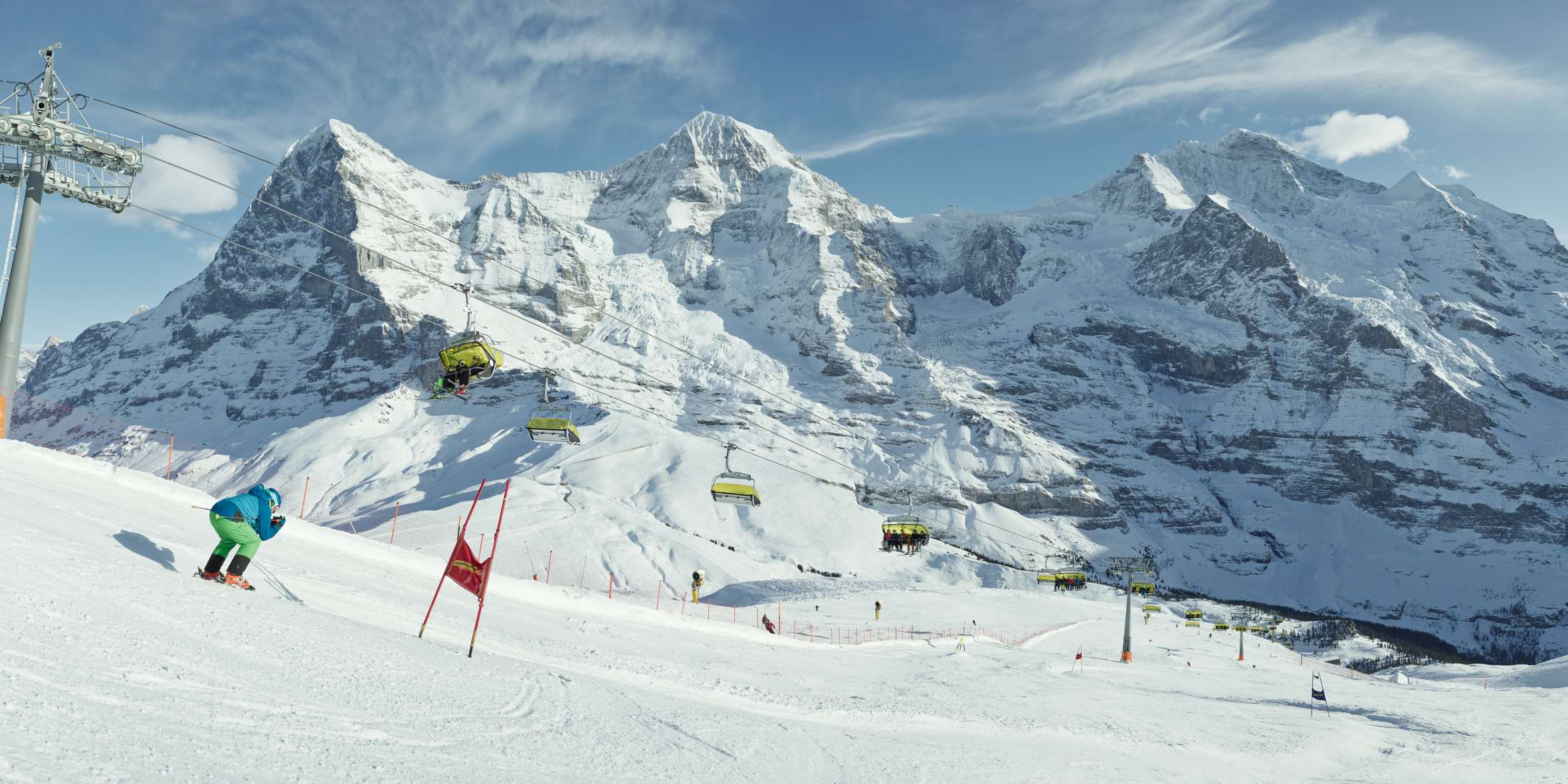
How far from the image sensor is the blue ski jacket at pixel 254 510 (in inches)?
494

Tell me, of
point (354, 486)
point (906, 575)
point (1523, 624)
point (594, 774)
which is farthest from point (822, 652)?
point (1523, 624)

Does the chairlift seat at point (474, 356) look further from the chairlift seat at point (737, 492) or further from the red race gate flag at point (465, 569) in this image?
the chairlift seat at point (737, 492)

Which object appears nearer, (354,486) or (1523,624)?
(354,486)

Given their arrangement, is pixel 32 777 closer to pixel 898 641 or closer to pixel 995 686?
pixel 995 686

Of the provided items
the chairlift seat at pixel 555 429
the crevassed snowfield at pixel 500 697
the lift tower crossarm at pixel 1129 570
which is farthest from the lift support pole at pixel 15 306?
the lift tower crossarm at pixel 1129 570

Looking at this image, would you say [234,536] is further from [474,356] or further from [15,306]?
[15,306]

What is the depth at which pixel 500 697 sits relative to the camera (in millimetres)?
9398

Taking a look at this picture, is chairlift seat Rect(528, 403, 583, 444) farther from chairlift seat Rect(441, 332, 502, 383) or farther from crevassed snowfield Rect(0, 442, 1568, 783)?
crevassed snowfield Rect(0, 442, 1568, 783)

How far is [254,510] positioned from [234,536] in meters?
0.42

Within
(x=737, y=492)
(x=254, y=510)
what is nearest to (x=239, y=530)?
(x=254, y=510)

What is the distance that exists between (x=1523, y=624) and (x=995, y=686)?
228869mm

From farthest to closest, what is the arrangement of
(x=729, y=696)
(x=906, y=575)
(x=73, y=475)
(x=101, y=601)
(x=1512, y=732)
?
1. (x=906, y=575)
2. (x=1512, y=732)
3. (x=73, y=475)
4. (x=729, y=696)
5. (x=101, y=601)

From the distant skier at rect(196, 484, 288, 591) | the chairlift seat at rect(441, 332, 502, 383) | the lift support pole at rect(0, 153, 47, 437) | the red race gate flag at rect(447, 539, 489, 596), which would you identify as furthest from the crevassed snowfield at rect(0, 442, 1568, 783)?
the lift support pole at rect(0, 153, 47, 437)

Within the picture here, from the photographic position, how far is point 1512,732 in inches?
843
